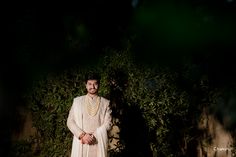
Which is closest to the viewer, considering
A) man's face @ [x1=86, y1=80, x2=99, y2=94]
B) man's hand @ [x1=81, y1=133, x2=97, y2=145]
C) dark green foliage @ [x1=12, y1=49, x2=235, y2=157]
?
man's hand @ [x1=81, y1=133, x2=97, y2=145]

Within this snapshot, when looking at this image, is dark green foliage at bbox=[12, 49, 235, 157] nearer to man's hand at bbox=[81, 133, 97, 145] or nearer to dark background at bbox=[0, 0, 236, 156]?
dark background at bbox=[0, 0, 236, 156]

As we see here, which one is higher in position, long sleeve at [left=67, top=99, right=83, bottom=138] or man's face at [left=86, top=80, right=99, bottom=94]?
man's face at [left=86, top=80, right=99, bottom=94]

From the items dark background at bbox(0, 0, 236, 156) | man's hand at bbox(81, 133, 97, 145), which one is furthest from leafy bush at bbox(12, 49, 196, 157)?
man's hand at bbox(81, 133, 97, 145)

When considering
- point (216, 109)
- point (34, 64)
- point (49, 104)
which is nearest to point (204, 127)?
point (216, 109)

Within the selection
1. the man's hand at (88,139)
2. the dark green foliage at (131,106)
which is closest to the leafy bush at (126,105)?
the dark green foliage at (131,106)

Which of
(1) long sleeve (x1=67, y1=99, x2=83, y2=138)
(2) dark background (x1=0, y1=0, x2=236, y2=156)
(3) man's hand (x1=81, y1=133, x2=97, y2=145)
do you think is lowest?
(3) man's hand (x1=81, y1=133, x2=97, y2=145)

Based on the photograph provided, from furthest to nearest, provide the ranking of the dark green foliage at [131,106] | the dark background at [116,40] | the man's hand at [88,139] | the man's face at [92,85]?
the dark background at [116,40] → the dark green foliage at [131,106] → the man's face at [92,85] → the man's hand at [88,139]

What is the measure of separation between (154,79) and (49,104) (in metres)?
1.74

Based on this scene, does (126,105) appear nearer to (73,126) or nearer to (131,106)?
(131,106)

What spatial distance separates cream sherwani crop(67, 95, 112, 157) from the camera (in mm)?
5523

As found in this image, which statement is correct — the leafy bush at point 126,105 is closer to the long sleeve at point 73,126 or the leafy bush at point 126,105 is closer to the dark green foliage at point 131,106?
the dark green foliage at point 131,106

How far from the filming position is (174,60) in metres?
6.99

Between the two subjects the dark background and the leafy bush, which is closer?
the leafy bush

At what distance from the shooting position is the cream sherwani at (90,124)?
552 cm
